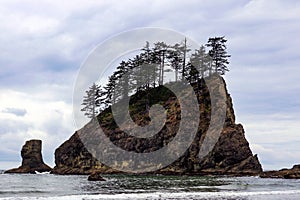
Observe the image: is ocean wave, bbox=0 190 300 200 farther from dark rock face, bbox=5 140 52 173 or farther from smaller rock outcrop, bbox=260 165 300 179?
dark rock face, bbox=5 140 52 173

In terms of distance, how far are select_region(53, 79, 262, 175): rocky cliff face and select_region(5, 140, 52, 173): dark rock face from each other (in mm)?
10296

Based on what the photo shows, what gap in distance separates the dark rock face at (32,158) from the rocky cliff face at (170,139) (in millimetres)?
10296

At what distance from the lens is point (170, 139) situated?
80000mm

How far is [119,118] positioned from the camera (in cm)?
9356

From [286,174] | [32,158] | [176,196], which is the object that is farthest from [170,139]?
[176,196]

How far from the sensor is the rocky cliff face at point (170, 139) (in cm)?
7538

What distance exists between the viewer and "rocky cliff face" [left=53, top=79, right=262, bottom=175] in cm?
7538

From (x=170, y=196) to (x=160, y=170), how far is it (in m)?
41.6

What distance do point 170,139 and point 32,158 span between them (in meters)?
42.3

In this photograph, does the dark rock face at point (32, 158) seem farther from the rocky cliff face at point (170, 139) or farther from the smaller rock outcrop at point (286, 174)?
the smaller rock outcrop at point (286, 174)

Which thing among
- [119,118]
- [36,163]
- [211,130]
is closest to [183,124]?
[211,130]

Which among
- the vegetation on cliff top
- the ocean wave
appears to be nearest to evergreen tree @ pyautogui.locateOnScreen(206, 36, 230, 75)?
the vegetation on cliff top

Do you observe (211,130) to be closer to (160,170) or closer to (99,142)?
(160,170)

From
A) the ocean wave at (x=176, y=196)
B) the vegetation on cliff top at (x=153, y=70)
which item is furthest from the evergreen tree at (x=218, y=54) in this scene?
the ocean wave at (x=176, y=196)
